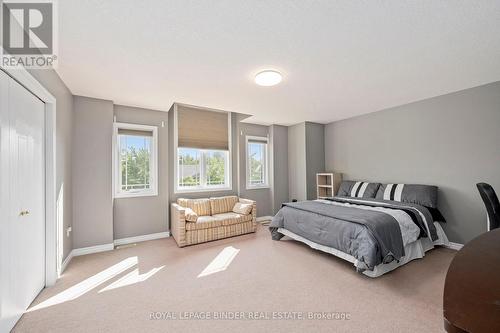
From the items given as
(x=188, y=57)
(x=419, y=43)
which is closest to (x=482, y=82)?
(x=419, y=43)

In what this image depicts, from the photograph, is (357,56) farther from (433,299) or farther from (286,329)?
(286,329)

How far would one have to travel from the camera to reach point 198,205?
4086 mm

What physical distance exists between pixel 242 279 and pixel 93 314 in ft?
4.73

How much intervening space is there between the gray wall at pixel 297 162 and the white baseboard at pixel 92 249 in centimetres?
406

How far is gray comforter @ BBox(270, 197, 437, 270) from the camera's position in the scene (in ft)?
7.91

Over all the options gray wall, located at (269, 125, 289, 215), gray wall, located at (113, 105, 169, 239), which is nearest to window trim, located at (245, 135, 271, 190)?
gray wall, located at (269, 125, 289, 215)

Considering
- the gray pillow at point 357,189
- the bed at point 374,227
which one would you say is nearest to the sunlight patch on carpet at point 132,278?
the bed at point 374,227

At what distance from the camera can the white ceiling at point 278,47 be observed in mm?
1591

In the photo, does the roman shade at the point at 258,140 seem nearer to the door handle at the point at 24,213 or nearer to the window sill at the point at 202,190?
the window sill at the point at 202,190

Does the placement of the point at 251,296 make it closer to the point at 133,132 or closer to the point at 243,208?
the point at 243,208

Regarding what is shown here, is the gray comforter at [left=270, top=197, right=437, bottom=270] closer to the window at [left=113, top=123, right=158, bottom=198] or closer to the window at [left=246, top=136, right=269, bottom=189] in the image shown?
the window at [left=246, top=136, right=269, bottom=189]

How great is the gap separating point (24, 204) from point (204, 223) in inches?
89.0

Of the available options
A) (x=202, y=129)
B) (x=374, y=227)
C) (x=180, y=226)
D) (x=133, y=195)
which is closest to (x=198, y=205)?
(x=180, y=226)

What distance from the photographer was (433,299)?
6.68ft
